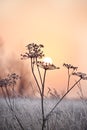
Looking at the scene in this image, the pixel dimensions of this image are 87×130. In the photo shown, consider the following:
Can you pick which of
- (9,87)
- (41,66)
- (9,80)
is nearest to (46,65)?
(41,66)

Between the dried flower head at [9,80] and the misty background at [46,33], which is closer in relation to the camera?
the dried flower head at [9,80]

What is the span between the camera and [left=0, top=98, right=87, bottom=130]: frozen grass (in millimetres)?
1965

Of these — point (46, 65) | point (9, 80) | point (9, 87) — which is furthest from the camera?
point (9, 87)

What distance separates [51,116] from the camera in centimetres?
198

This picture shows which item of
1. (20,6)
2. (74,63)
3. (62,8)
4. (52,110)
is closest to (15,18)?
(20,6)

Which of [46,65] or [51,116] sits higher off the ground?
[46,65]

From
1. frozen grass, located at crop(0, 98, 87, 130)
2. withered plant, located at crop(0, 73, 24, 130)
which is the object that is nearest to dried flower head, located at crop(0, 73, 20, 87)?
withered plant, located at crop(0, 73, 24, 130)

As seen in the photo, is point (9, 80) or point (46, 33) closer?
point (9, 80)

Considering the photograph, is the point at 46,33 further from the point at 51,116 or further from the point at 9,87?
the point at 51,116

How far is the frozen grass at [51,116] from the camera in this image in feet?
6.45

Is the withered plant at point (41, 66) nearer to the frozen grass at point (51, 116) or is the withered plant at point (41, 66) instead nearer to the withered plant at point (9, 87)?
the frozen grass at point (51, 116)

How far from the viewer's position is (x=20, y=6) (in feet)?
6.90

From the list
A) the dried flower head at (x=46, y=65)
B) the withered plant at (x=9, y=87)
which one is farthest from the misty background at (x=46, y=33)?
the dried flower head at (x=46, y=65)

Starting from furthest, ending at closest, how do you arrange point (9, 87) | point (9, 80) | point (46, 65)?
point (9, 87)
point (9, 80)
point (46, 65)
